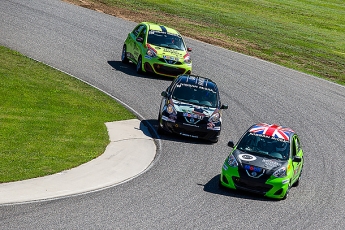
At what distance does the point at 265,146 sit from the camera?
64.8ft

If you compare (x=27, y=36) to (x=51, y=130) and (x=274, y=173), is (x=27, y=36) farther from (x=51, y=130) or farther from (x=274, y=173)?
(x=274, y=173)

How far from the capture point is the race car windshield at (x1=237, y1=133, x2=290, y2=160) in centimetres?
1952

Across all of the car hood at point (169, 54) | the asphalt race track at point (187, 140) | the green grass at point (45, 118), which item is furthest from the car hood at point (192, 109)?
the car hood at point (169, 54)

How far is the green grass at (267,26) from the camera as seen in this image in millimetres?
39219

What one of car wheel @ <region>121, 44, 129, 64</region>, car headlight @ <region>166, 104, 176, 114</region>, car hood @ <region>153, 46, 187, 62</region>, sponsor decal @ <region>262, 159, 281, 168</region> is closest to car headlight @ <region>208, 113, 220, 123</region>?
car headlight @ <region>166, 104, 176, 114</region>

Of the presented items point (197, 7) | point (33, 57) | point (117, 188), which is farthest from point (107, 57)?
point (197, 7)

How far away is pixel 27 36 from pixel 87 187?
18.4 metres

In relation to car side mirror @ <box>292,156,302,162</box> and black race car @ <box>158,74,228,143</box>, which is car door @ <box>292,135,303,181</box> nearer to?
car side mirror @ <box>292,156,302,162</box>

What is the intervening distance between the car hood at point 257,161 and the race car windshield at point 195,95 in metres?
5.00

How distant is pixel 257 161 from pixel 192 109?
5.02 metres

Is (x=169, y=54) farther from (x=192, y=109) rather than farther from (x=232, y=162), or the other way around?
(x=232, y=162)

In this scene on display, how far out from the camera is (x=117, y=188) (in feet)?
58.3

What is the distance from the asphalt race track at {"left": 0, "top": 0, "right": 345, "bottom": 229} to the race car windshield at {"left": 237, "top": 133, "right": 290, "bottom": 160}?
1.11 meters

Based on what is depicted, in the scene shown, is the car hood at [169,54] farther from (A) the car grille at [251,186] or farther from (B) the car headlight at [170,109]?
(A) the car grille at [251,186]
